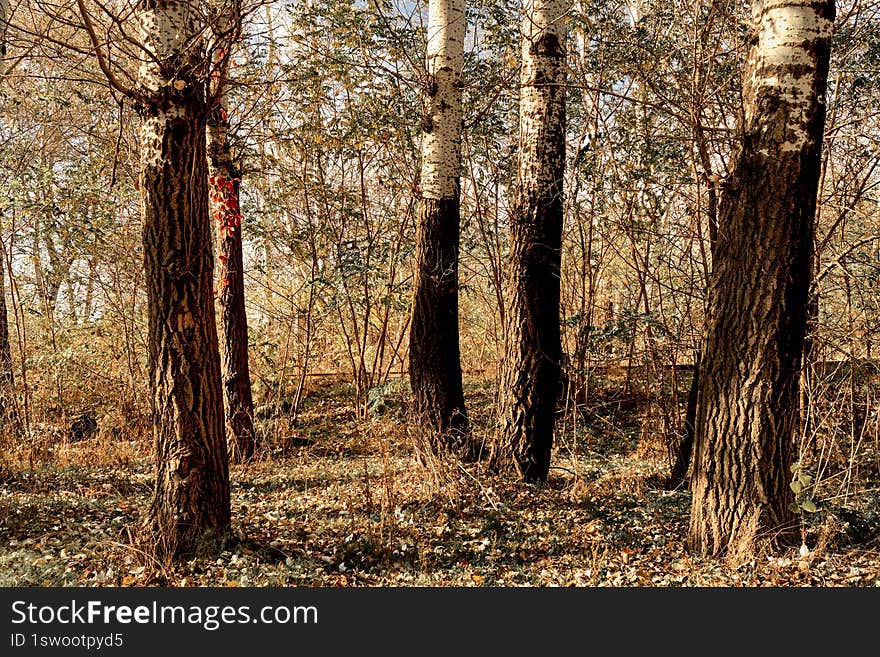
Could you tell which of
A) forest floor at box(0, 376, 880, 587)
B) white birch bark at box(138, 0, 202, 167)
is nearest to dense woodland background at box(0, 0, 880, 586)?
forest floor at box(0, 376, 880, 587)

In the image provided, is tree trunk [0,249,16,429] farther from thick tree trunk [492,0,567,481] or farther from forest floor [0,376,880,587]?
thick tree trunk [492,0,567,481]

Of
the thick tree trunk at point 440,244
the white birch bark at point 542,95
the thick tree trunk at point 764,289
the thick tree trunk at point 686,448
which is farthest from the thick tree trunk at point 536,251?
the thick tree trunk at point 764,289

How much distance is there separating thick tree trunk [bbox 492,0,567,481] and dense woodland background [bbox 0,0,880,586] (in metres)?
0.30

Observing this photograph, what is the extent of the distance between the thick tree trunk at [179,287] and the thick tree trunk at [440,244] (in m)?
2.46

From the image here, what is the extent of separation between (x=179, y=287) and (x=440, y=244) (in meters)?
2.86

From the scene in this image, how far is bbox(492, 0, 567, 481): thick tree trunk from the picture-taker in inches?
215

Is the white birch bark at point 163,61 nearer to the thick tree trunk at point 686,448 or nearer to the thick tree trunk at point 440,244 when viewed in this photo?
the thick tree trunk at point 440,244

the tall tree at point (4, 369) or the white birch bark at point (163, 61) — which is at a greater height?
the white birch bark at point (163, 61)

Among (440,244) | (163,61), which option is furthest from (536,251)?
(163,61)

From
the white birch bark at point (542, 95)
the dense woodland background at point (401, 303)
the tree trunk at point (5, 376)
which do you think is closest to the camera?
the dense woodland background at point (401, 303)

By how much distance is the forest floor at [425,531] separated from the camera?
3.91 m

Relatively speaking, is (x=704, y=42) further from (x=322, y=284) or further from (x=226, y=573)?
(x=322, y=284)

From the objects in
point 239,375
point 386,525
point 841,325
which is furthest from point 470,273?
point 386,525

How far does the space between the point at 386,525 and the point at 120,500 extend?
8.33 feet
